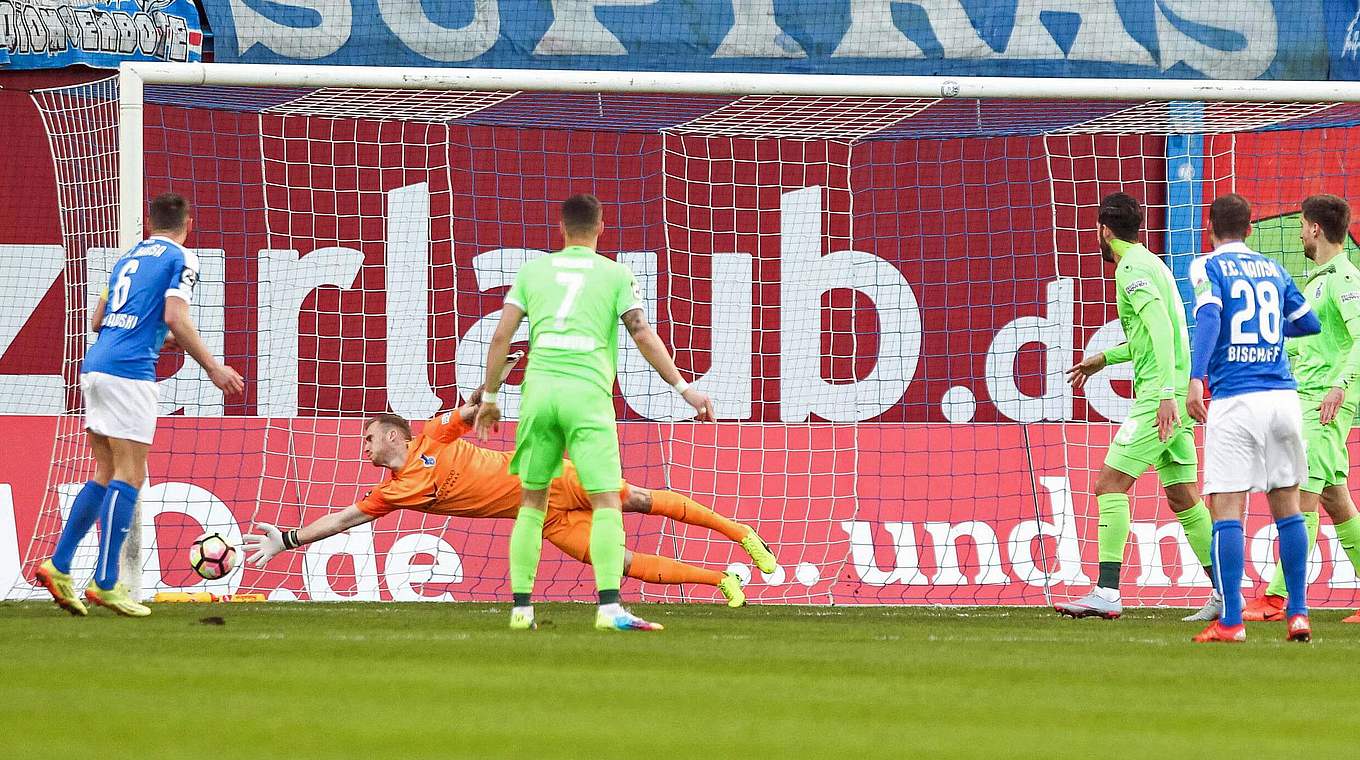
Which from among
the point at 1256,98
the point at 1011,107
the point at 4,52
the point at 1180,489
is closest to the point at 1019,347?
the point at 1011,107

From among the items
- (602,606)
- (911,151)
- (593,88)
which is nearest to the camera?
(602,606)

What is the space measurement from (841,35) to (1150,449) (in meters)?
7.08

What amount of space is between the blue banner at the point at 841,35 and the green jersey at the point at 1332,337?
6294mm

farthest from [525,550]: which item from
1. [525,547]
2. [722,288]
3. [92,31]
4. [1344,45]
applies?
[1344,45]

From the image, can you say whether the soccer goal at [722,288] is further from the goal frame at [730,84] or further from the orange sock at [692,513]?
the orange sock at [692,513]

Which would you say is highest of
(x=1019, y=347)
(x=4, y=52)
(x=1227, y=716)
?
(x=4, y=52)

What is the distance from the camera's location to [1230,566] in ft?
22.9

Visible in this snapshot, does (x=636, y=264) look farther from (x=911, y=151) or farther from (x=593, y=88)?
(x=593, y=88)

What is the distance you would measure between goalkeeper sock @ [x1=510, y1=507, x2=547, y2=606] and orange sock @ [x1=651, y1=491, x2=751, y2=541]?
7.24ft

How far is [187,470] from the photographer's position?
11.3 meters

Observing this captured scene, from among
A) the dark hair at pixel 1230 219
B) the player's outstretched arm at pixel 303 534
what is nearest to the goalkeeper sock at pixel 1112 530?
the dark hair at pixel 1230 219

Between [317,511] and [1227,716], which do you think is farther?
[317,511]

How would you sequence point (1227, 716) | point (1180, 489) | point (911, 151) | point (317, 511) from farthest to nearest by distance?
point (911, 151)
point (317, 511)
point (1180, 489)
point (1227, 716)

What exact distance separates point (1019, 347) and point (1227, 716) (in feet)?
30.2
